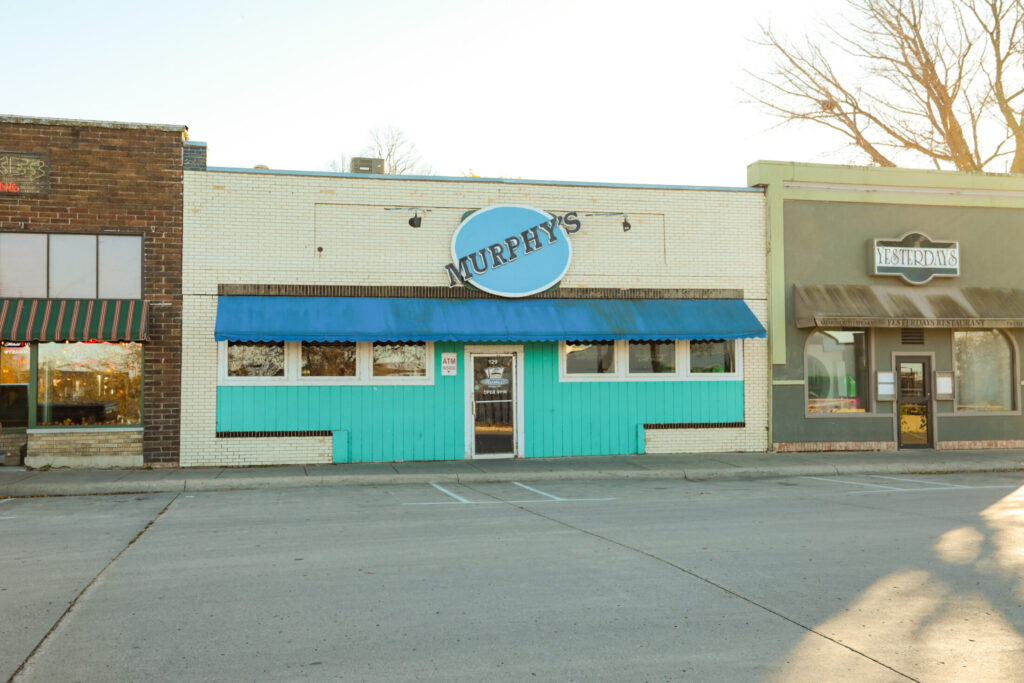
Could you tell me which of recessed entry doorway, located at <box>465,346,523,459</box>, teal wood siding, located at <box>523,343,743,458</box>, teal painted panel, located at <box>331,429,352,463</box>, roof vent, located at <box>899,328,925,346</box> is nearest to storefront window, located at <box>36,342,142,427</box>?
teal painted panel, located at <box>331,429,352,463</box>

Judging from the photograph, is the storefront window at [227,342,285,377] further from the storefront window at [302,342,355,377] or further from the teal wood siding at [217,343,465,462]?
the storefront window at [302,342,355,377]

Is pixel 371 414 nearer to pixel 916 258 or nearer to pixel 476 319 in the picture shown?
pixel 476 319

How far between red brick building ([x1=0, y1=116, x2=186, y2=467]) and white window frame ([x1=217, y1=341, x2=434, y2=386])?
0.81 metres

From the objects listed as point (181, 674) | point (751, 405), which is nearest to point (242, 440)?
point (751, 405)

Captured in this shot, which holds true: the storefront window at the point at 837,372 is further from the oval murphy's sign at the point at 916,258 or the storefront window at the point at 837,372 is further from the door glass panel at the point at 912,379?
the oval murphy's sign at the point at 916,258

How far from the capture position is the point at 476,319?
16422 millimetres

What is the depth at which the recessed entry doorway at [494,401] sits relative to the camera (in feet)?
56.3

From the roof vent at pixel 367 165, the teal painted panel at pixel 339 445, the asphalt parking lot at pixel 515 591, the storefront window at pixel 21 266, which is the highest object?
the roof vent at pixel 367 165

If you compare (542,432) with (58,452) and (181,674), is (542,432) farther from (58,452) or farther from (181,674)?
(181,674)

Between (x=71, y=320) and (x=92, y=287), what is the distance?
2.77 feet

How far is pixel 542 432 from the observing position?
17.4m

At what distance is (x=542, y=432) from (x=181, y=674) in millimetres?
12732

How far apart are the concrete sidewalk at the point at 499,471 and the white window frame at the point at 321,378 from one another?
1544 mm

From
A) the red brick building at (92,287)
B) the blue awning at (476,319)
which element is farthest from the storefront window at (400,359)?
the red brick building at (92,287)
